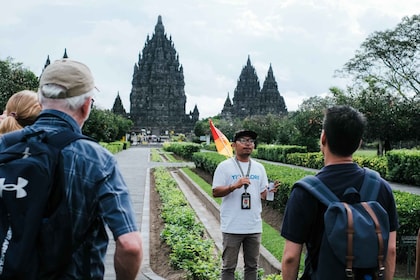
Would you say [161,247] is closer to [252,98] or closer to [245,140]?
[245,140]

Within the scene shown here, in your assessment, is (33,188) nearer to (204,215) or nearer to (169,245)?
(169,245)

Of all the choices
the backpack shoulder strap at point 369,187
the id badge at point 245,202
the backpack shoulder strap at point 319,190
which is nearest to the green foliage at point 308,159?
the id badge at point 245,202

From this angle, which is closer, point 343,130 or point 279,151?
point 343,130

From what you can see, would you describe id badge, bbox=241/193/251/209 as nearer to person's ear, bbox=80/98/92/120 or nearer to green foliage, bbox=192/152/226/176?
person's ear, bbox=80/98/92/120

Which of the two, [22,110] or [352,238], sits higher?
[22,110]

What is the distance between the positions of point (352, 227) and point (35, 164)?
134 centimetres

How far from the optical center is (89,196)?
2016mm

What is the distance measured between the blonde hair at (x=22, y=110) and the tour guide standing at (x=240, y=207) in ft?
7.13

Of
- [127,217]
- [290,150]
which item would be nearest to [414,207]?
[127,217]

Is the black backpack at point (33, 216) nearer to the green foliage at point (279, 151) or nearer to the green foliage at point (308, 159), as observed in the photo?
the green foliage at point (308, 159)

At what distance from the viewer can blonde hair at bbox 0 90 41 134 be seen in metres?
3.21

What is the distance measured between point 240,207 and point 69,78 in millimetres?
3039

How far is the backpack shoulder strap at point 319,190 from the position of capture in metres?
2.34

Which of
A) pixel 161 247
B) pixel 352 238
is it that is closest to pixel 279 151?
pixel 161 247
